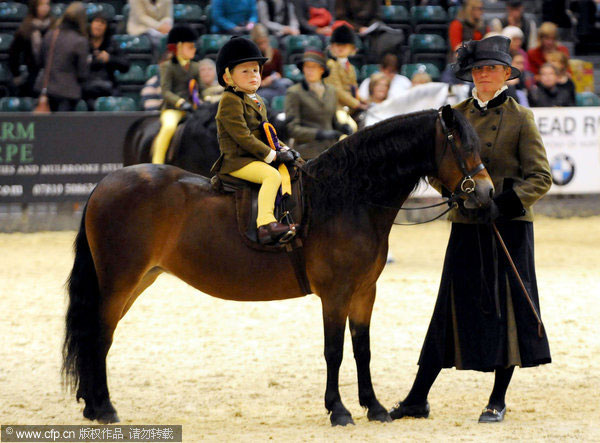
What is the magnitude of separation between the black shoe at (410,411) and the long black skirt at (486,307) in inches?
10.0

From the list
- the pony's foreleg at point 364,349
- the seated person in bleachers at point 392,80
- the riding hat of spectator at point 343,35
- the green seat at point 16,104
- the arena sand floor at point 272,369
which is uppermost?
the riding hat of spectator at point 343,35

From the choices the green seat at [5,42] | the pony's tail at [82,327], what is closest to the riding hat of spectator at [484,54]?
the pony's tail at [82,327]

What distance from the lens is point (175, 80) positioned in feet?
35.6

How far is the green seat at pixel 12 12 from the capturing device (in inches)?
587

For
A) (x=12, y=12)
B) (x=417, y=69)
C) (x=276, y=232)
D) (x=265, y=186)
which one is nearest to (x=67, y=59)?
(x=12, y=12)

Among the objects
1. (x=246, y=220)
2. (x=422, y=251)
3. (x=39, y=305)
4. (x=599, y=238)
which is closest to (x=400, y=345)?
(x=246, y=220)

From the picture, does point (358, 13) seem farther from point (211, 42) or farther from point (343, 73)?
point (343, 73)

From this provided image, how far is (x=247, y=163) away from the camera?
18.5 ft

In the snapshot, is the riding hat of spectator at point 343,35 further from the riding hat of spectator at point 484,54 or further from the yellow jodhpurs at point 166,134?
the riding hat of spectator at point 484,54

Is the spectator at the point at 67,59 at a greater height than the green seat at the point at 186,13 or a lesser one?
lesser

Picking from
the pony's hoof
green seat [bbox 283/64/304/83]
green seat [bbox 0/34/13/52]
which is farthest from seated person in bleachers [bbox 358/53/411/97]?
the pony's hoof

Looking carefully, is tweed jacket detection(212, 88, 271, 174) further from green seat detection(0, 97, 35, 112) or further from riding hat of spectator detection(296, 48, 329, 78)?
green seat detection(0, 97, 35, 112)

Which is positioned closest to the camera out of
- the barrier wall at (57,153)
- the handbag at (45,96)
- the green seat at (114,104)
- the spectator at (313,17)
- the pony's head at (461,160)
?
→ the pony's head at (461,160)

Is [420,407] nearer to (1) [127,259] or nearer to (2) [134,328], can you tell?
(1) [127,259]
